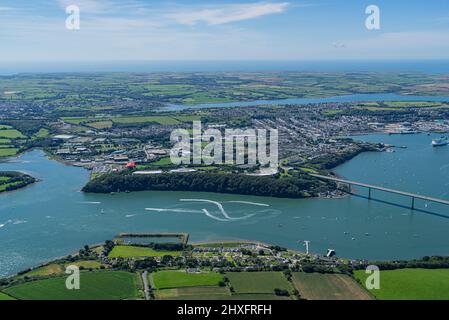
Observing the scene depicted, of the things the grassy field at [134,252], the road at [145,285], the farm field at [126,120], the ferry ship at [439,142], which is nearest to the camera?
the road at [145,285]

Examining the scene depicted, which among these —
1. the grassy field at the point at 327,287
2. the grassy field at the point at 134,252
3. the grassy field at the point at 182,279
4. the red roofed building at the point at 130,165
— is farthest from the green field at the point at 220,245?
the red roofed building at the point at 130,165

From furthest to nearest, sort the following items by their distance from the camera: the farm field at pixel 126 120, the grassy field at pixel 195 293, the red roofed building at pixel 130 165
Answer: the farm field at pixel 126 120
the red roofed building at pixel 130 165
the grassy field at pixel 195 293

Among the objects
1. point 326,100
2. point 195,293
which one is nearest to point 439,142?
point 326,100

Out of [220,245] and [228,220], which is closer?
[220,245]

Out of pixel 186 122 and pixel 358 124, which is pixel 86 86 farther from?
pixel 358 124

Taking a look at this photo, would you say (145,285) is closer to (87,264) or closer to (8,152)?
Answer: (87,264)

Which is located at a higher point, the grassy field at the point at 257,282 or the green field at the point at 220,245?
the green field at the point at 220,245

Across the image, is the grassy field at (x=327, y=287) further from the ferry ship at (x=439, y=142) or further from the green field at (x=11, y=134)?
the green field at (x=11, y=134)

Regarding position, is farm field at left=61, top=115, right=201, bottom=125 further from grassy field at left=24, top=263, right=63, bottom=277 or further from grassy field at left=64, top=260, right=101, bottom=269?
grassy field at left=24, top=263, right=63, bottom=277
